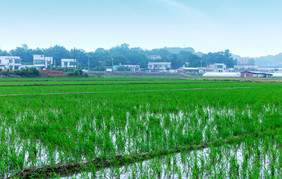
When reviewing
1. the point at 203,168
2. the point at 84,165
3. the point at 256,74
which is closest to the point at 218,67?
the point at 256,74

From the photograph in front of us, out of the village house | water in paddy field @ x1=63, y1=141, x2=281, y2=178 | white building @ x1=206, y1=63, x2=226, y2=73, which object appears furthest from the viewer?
white building @ x1=206, y1=63, x2=226, y2=73

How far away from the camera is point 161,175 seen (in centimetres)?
283

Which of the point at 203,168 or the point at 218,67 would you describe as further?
the point at 218,67

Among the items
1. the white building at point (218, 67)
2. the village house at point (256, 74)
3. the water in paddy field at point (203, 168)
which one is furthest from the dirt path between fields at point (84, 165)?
the white building at point (218, 67)

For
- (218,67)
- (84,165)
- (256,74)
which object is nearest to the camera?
(84,165)

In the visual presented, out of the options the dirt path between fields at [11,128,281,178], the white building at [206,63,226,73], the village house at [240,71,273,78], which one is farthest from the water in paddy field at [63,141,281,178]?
the white building at [206,63,226,73]

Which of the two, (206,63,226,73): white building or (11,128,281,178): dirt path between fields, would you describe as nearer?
(11,128,281,178): dirt path between fields

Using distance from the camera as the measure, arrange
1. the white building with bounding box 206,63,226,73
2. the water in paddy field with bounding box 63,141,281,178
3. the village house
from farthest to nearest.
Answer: the white building with bounding box 206,63,226,73 < the village house < the water in paddy field with bounding box 63,141,281,178

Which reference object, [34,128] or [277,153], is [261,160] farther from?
[34,128]

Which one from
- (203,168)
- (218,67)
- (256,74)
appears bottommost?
(203,168)

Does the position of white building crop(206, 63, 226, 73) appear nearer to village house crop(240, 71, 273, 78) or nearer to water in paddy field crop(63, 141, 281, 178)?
village house crop(240, 71, 273, 78)

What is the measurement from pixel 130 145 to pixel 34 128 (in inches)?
77.0

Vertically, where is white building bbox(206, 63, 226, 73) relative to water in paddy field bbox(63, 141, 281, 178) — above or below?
above

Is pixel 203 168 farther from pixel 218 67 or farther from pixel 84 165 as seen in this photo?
pixel 218 67
